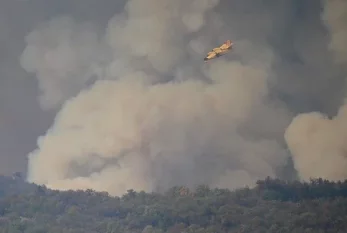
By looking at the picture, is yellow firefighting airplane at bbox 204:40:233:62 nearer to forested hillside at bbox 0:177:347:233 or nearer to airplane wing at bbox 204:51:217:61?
airplane wing at bbox 204:51:217:61

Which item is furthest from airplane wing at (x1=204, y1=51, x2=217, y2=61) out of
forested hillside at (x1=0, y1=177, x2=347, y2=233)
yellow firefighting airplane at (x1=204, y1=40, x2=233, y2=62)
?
forested hillside at (x1=0, y1=177, x2=347, y2=233)

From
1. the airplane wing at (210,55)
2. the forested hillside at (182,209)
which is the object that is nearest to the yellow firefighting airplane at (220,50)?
the airplane wing at (210,55)

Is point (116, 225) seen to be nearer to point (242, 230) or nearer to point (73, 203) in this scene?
point (73, 203)

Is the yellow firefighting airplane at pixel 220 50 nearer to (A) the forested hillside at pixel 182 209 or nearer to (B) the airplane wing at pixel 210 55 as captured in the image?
(B) the airplane wing at pixel 210 55

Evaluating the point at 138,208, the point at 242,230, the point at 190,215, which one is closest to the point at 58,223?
the point at 138,208

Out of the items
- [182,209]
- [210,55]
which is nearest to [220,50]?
[210,55]

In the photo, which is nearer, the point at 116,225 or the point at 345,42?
the point at 345,42
